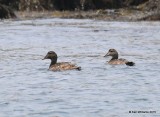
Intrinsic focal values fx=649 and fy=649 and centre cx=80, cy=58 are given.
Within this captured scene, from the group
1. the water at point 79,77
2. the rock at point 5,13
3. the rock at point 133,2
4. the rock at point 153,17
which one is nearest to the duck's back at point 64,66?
the water at point 79,77

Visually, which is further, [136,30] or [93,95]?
[136,30]

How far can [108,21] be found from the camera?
55062 mm

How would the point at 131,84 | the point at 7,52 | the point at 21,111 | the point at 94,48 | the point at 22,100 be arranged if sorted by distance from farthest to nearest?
1. the point at 94,48
2. the point at 7,52
3. the point at 131,84
4. the point at 22,100
5. the point at 21,111

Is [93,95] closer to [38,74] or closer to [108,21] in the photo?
[38,74]

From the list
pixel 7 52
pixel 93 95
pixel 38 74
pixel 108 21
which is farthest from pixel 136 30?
pixel 93 95

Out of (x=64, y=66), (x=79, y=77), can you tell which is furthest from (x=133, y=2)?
(x=79, y=77)

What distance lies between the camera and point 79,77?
866 inches

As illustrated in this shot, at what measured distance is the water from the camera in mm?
16438

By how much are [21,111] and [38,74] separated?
7046mm

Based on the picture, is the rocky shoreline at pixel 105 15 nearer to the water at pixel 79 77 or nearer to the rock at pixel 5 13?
the rock at pixel 5 13

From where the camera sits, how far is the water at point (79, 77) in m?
16.4

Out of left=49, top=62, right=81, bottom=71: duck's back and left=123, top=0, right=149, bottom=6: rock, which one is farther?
left=123, top=0, right=149, bottom=6: rock

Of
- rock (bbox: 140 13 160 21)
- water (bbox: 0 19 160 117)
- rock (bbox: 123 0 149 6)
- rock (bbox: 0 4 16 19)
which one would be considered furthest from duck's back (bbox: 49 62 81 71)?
rock (bbox: 123 0 149 6)

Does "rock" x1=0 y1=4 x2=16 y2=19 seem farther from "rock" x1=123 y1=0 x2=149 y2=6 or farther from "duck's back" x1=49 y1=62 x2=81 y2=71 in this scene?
"duck's back" x1=49 y1=62 x2=81 y2=71
